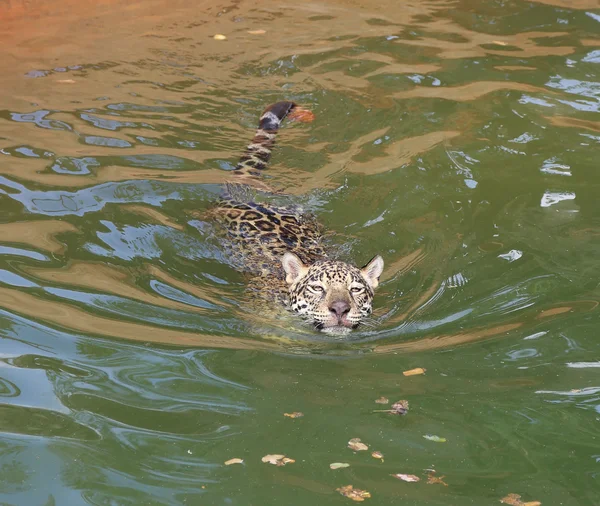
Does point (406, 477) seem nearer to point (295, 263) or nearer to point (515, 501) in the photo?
point (515, 501)

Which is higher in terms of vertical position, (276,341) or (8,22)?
(8,22)

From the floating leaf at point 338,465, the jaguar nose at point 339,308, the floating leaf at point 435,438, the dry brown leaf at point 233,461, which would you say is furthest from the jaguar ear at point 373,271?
the dry brown leaf at point 233,461

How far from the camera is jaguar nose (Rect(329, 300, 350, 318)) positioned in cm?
635

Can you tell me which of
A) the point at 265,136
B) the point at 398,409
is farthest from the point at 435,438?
the point at 265,136

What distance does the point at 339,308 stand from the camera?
6348 mm

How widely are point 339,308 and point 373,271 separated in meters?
0.76

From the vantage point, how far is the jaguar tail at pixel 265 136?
30.6ft

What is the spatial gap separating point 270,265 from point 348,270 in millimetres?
855

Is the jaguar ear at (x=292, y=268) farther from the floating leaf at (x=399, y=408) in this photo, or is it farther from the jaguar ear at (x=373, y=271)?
the floating leaf at (x=399, y=408)

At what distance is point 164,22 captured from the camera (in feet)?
44.0

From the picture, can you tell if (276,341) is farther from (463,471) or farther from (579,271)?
(579,271)

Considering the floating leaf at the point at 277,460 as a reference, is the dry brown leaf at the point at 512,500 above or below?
below

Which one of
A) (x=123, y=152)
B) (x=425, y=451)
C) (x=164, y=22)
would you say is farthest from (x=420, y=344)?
(x=164, y=22)

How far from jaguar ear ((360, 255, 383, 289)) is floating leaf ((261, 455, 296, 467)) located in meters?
2.63
